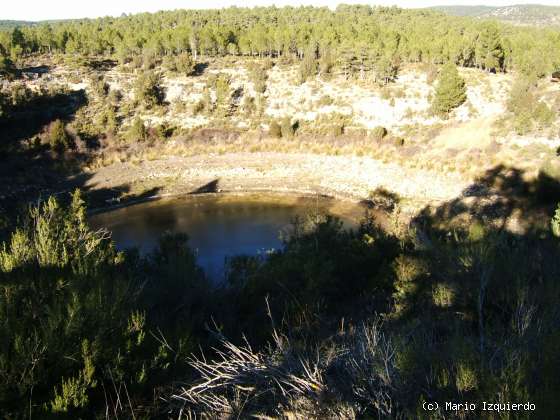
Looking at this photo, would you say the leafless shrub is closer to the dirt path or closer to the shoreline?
the shoreline

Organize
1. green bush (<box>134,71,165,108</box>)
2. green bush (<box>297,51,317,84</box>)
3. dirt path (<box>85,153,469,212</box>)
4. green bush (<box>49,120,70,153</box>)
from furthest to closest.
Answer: green bush (<box>297,51,317,84</box>) < green bush (<box>134,71,165,108</box>) < green bush (<box>49,120,70,153</box>) < dirt path (<box>85,153,469,212</box>)

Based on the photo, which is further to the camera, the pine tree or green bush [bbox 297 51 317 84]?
green bush [bbox 297 51 317 84]

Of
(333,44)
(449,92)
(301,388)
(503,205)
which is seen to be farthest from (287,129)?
(301,388)

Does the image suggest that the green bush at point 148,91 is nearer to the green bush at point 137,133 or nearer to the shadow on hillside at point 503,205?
the green bush at point 137,133

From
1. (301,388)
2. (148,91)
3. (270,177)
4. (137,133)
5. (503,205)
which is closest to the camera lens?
(301,388)

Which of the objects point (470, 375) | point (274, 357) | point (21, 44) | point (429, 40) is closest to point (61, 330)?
point (274, 357)

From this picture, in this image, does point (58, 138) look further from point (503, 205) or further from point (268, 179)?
point (503, 205)

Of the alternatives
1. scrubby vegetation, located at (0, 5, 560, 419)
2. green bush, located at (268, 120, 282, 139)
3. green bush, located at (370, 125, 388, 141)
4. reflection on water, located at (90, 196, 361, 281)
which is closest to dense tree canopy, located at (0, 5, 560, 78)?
scrubby vegetation, located at (0, 5, 560, 419)
